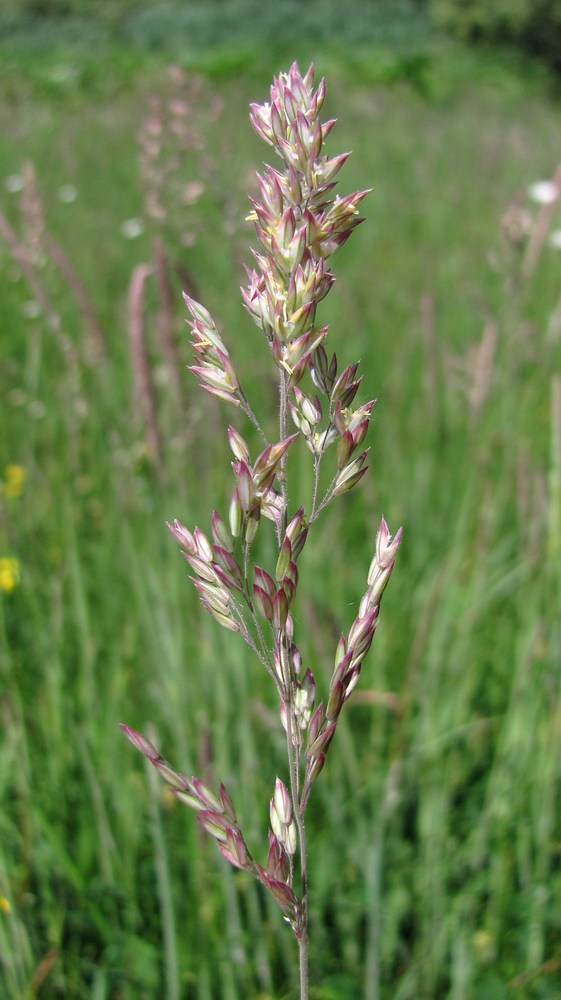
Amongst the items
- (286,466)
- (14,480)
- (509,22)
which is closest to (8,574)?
(14,480)

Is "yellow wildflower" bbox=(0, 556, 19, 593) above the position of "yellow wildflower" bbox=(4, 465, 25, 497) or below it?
below

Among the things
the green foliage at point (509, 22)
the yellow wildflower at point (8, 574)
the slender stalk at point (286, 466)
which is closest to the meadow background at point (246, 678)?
the yellow wildflower at point (8, 574)

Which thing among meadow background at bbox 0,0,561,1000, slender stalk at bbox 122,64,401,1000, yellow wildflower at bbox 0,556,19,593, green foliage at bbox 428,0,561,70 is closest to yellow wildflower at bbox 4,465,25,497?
meadow background at bbox 0,0,561,1000

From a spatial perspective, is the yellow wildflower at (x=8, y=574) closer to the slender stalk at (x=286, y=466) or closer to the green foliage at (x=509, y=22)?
the slender stalk at (x=286, y=466)

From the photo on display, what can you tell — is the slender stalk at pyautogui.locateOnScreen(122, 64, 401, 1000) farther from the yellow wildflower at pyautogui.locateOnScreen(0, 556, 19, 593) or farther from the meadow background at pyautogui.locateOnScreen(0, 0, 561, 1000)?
the yellow wildflower at pyautogui.locateOnScreen(0, 556, 19, 593)

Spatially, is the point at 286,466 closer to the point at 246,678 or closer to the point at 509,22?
the point at 246,678

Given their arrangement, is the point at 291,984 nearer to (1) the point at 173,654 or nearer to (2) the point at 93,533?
(1) the point at 173,654

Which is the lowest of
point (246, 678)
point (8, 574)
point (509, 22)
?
point (246, 678)
